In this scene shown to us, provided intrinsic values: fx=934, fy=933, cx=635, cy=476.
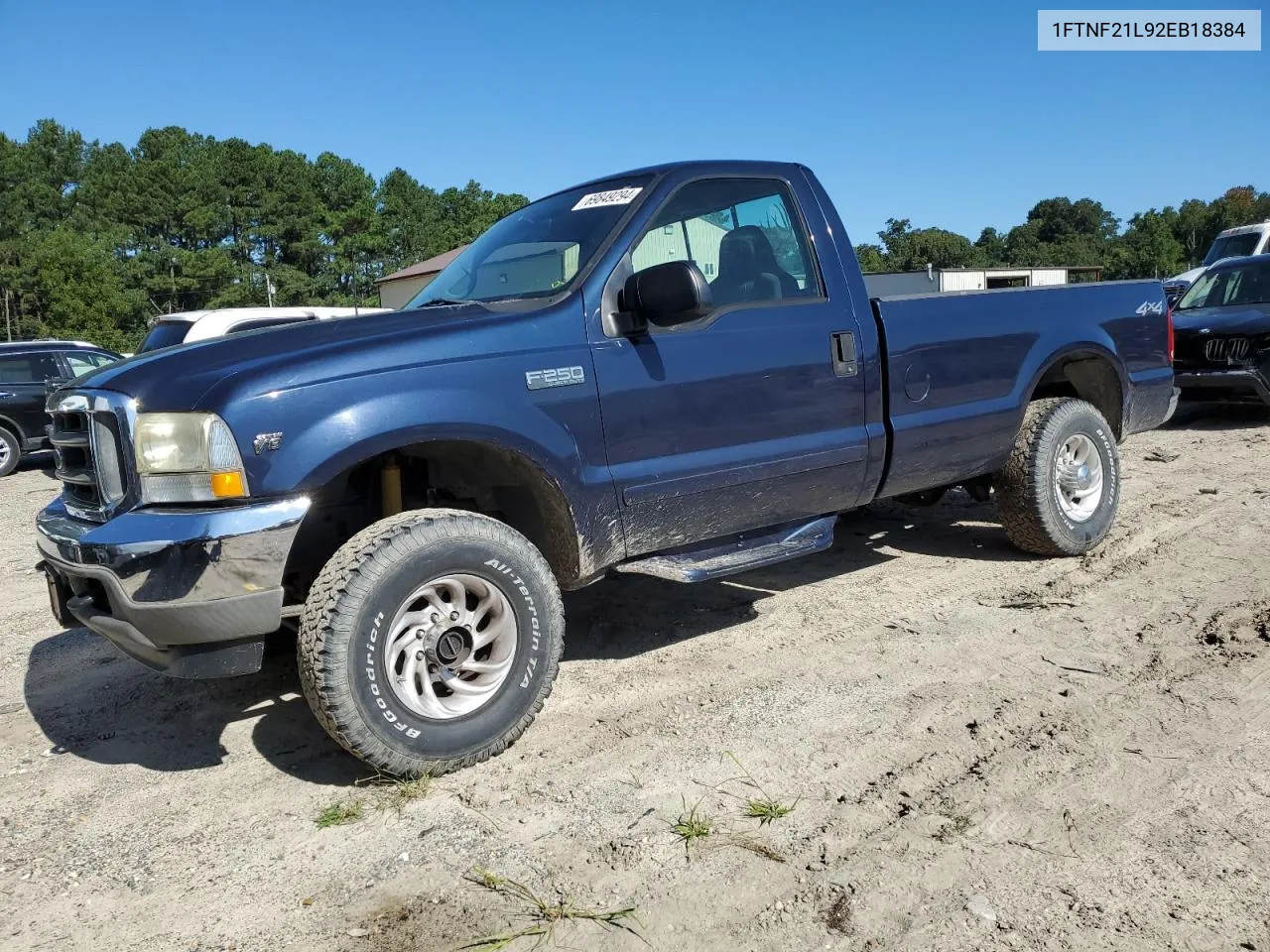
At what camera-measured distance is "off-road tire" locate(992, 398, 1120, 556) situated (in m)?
4.96

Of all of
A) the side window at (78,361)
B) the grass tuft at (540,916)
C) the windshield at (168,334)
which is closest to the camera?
the grass tuft at (540,916)

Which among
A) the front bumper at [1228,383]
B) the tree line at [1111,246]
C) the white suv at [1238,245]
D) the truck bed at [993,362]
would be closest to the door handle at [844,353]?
the truck bed at [993,362]

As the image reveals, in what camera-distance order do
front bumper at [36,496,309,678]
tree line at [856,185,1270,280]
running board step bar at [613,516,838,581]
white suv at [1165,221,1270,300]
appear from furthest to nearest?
1. tree line at [856,185,1270,280]
2. white suv at [1165,221,1270,300]
3. running board step bar at [613,516,838,581]
4. front bumper at [36,496,309,678]

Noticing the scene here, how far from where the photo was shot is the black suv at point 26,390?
1274cm

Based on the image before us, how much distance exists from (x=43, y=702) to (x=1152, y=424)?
601 centimetres

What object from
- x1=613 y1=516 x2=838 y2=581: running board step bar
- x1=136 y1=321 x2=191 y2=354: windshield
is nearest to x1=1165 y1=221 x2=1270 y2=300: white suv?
x1=613 y1=516 x2=838 y2=581: running board step bar

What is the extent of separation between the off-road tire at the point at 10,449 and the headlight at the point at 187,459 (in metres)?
12.1

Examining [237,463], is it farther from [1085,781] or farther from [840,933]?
[1085,781]

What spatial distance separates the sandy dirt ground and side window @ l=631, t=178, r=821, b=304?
160cm

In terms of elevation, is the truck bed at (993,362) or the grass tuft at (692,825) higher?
the truck bed at (993,362)

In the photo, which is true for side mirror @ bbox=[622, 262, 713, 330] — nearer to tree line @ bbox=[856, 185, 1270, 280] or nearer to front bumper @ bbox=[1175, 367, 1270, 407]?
front bumper @ bbox=[1175, 367, 1270, 407]

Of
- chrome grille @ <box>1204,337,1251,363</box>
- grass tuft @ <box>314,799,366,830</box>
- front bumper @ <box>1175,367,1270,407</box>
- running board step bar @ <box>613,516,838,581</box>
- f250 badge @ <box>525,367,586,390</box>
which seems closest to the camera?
grass tuft @ <box>314,799,366,830</box>

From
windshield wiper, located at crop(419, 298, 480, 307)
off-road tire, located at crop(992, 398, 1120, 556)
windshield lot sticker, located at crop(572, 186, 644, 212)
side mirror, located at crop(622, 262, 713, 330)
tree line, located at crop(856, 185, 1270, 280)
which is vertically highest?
tree line, located at crop(856, 185, 1270, 280)

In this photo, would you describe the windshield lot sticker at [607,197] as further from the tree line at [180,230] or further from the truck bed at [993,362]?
the tree line at [180,230]
